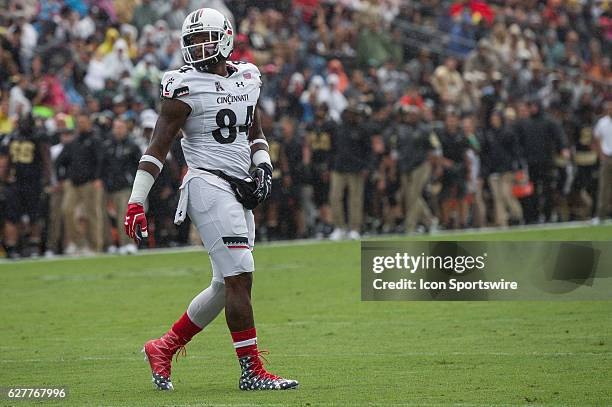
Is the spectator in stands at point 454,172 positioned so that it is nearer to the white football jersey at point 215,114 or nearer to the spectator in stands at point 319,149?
the spectator in stands at point 319,149

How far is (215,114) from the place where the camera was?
8.39 metres

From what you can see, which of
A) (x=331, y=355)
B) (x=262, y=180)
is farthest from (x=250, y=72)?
(x=331, y=355)

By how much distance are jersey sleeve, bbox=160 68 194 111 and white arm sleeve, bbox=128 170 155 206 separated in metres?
0.49

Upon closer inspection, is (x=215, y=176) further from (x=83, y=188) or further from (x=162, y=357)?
(x=83, y=188)

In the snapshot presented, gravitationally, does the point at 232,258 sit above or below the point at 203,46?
below

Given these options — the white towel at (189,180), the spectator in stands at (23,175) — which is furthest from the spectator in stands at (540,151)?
the white towel at (189,180)

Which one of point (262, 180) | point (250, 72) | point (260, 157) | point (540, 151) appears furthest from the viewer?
point (540, 151)

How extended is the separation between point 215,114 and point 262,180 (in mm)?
517

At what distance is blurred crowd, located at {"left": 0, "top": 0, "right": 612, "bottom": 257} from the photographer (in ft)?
71.5

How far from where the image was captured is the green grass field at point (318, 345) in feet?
26.3

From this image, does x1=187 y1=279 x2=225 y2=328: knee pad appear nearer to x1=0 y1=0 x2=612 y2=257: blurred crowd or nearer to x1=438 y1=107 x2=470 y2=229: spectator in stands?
x1=0 y1=0 x2=612 y2=257: blurred crowd

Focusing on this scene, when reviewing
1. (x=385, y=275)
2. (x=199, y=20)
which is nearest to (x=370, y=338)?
(x=385, y=275)

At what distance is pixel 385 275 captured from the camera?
38.6ft

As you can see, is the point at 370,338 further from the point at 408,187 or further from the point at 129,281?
the point at 408,187
